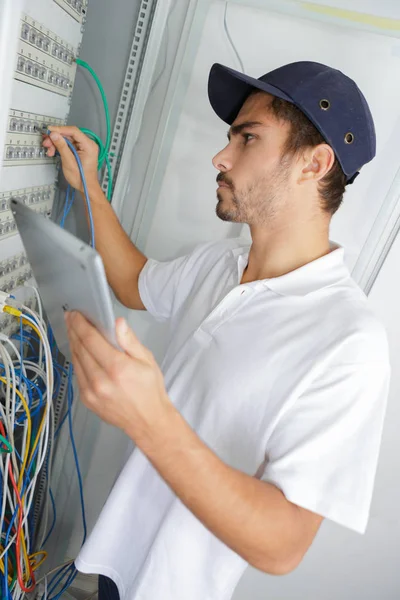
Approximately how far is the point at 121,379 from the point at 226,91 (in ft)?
2.69

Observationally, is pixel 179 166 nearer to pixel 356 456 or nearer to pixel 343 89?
pixel 343 89

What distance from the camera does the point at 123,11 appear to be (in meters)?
1.15

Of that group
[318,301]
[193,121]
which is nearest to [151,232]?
[193,121]

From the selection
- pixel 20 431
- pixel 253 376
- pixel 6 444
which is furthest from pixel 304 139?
pixel 20 431

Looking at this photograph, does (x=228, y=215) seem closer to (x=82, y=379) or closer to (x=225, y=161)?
(x=225, y=161)

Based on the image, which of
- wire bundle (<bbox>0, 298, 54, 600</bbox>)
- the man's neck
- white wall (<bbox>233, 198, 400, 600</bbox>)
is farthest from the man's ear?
white wall (<bbox>233, 198, 400, 600</bbox>)

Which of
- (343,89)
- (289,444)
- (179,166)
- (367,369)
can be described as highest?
(343,89)

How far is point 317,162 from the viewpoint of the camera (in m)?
0.92

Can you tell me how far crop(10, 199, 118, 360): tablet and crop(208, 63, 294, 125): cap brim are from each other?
0.58m

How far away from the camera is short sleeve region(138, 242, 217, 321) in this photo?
3.76ft

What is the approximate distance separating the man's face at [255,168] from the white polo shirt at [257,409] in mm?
153

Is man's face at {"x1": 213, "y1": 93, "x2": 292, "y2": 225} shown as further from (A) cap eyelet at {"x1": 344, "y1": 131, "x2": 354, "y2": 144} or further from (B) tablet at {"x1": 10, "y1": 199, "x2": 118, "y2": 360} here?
(B) tablet at {"x1": 10, "y1": 199, "x2": 118, "y2": 360}

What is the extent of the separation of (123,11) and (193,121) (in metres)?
0.34

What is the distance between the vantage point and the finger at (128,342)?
0.52 metres
